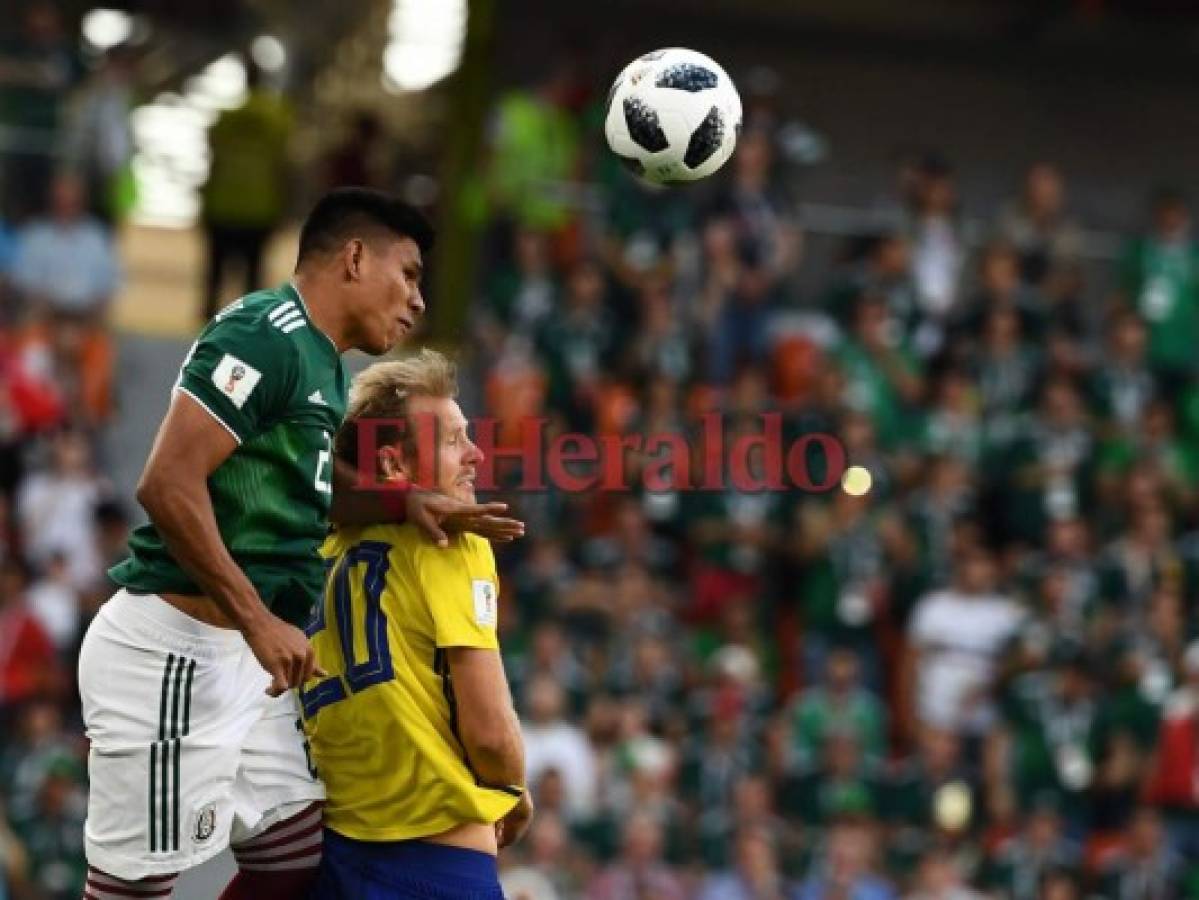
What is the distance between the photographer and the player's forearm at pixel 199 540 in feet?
17.2

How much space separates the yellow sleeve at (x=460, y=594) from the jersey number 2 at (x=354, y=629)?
133 millimetres

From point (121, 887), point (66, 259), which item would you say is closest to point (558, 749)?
point (66, 259)

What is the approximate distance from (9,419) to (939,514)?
5.34 m

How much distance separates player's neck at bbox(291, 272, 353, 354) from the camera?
566 cm

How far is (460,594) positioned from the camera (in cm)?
567

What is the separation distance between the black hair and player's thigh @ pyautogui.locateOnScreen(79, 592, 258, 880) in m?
0.95

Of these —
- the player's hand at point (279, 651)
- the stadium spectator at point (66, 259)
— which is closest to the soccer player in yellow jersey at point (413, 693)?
the player's hand at point (279, 651)

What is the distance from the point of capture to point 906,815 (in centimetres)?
1255

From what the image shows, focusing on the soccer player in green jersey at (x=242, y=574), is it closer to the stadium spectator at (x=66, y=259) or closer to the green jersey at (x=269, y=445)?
the green jersey at (x=269, y=445)

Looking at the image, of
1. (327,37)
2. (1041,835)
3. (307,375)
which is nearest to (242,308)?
(307,375)

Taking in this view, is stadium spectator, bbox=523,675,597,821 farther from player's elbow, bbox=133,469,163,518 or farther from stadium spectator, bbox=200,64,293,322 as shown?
player's elbow, bbox=133,469,163,518

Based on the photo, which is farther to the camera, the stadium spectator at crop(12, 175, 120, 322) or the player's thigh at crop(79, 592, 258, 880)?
the stadium spectator at crop(12, 175, 120, 322)

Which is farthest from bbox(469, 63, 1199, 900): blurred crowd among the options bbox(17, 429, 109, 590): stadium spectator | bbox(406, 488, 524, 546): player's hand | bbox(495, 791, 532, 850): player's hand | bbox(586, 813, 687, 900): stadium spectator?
bbox(406, 488, 524, 546): player's hand

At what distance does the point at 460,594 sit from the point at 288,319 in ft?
2.54
